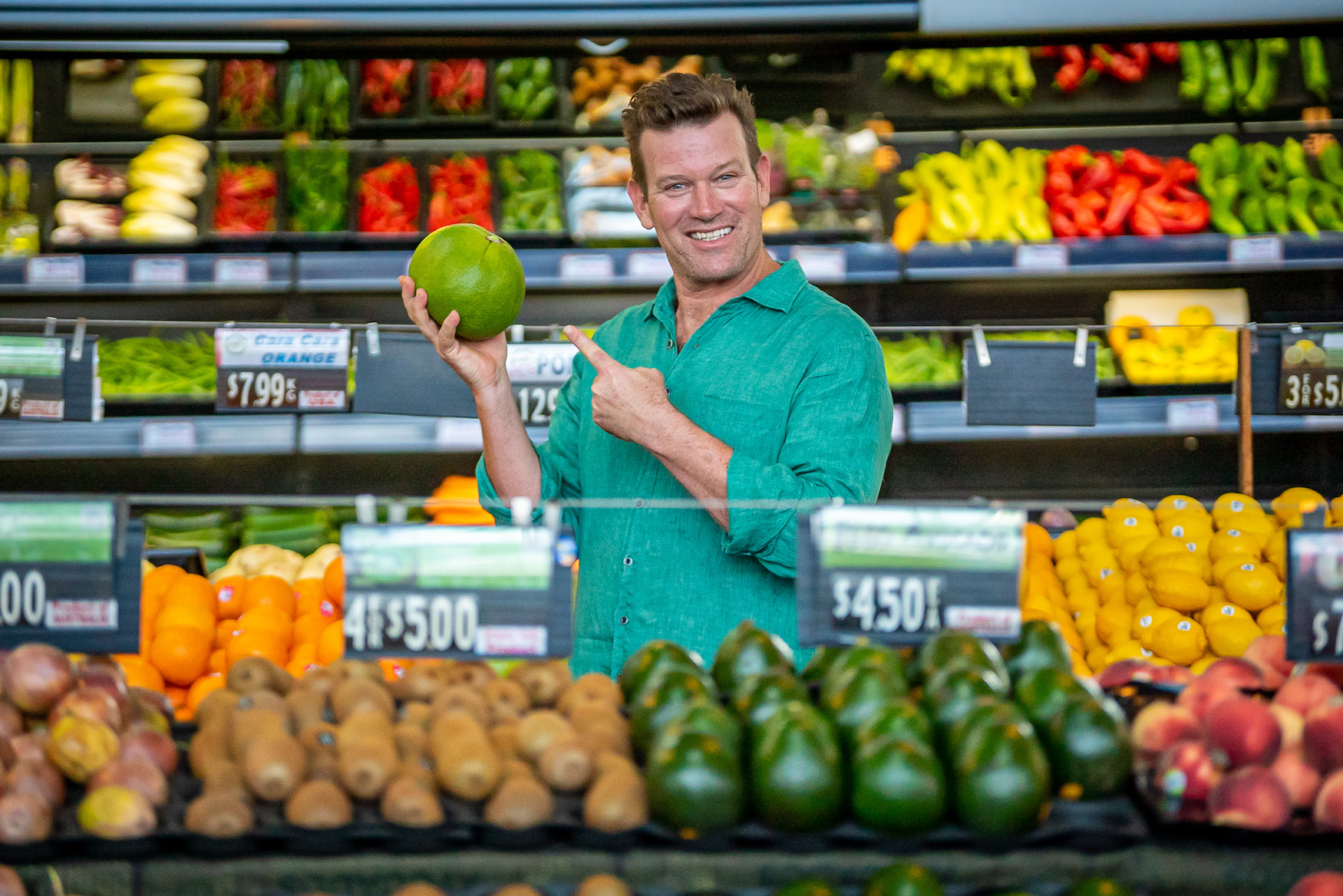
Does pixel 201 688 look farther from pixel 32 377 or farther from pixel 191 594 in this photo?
pixel 32 377

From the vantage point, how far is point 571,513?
6.86ft

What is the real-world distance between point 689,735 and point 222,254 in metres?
3.15

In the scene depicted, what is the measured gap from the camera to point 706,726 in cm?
118

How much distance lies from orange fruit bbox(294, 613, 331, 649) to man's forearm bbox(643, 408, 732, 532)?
1.19 metres

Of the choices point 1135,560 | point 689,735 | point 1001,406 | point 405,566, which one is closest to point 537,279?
point 1001,406

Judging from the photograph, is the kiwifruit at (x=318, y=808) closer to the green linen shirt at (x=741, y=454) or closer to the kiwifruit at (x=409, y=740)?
the kiwifruit at (x=409, y=740)

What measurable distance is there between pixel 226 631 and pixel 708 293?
4.27ft

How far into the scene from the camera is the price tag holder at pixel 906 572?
1311 mm

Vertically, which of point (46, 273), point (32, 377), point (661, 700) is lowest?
point (661, 700)

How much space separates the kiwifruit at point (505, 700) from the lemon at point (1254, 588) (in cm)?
170

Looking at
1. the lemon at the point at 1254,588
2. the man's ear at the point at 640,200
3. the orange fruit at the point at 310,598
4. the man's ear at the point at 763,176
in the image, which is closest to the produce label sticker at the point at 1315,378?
the lemon at the point at 1254,588

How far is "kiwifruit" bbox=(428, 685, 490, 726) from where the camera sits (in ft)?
4.32

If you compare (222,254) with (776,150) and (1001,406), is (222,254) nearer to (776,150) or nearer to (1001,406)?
(776,150)

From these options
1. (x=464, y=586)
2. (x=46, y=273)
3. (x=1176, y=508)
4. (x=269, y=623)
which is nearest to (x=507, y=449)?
(x=464, y=586)
